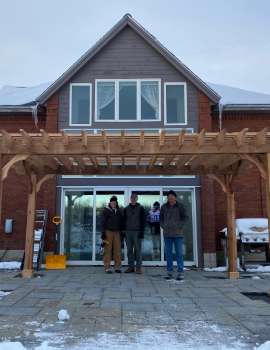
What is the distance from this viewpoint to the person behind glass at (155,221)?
35.5 ft

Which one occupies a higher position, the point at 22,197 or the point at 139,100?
the point at 139,100

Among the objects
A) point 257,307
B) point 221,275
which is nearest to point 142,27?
point 221,275

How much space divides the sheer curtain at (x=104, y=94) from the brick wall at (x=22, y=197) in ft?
4.04

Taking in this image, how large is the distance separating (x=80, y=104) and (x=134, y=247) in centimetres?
468

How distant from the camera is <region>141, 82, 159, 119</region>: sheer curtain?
37.9 ft

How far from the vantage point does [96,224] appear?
36.2 feet

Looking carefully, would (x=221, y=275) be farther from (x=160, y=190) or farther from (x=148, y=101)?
(x=148, y=101)

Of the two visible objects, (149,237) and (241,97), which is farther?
(241,97)

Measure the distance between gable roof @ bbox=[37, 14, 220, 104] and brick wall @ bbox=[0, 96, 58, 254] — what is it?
408mm

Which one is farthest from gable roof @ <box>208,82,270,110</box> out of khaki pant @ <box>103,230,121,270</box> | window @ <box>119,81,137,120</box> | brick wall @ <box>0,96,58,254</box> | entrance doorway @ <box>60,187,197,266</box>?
khaki pant @ <box>103,230,121,270</box>

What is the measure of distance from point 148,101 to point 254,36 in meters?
15.3

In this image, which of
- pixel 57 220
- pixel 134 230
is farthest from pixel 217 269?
pixel 57 220

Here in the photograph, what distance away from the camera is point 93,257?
35.7ft

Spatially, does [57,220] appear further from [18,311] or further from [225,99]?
[225,99]
